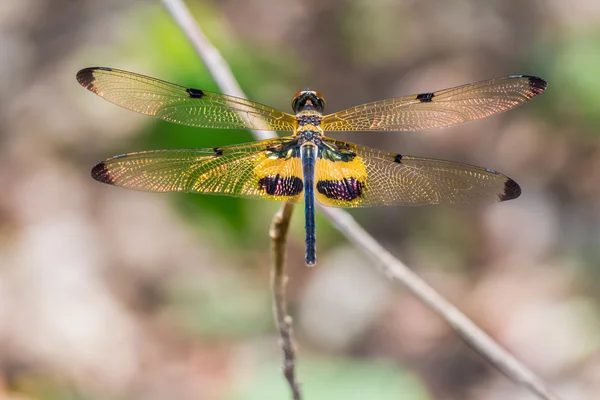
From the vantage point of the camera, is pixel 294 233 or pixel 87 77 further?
pixel 294 233

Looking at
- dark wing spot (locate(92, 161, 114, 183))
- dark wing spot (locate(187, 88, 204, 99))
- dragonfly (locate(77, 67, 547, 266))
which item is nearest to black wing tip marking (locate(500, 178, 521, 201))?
dragonfly (locate(77, 67, 547, 266))

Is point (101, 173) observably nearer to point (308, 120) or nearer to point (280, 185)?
point (280, 185)

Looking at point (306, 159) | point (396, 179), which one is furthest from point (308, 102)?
point (396, 179)

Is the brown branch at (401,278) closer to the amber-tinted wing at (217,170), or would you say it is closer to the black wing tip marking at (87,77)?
the amber-tinted wing at (217,170)

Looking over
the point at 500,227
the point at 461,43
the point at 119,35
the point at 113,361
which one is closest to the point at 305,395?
the point at 113,361

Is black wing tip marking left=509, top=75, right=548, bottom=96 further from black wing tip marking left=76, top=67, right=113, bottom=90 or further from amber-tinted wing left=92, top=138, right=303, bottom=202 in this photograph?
black wing tip marking left=76, top=67, right=113, bottom=90

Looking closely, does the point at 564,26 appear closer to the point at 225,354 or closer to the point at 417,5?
the point at 417,5
